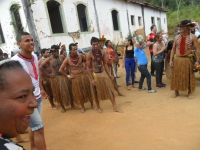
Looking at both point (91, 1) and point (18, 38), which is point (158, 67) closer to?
point (18, 38)

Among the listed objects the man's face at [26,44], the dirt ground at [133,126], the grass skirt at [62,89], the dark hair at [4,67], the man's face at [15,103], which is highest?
the man's face at [26,44]

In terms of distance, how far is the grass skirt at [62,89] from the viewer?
4.80 meters

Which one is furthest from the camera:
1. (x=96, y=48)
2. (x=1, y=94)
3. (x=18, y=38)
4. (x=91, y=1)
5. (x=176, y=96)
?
(x=91, y=1)

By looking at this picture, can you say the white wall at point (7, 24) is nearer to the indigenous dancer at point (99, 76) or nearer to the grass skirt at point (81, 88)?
the grass skirt at point (81, 88)

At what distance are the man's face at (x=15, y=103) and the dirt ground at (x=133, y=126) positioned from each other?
2.07 metres

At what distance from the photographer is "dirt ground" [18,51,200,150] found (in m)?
2.78

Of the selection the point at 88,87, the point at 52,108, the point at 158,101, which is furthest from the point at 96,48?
the point at 52,108

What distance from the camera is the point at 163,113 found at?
147 inches

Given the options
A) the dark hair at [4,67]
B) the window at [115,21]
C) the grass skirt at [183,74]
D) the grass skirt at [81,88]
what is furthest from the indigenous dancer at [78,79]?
the window at [115,21]

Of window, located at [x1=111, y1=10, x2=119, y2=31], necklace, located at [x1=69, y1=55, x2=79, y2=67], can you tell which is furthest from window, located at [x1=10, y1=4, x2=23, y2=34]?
window, located at [x1=111, y1=10, x2=119, y2=31]

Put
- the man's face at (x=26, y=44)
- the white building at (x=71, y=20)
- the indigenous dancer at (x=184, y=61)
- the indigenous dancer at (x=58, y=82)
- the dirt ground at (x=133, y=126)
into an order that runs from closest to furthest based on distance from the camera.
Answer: the man's face at (x=26, y=44) → the dirt ground at (x=133, y=126) → the indigenous dancer at (x=184, y=61) → the indigenous dancer at (x=58, y=82) → the white building at (x=71, y=20)

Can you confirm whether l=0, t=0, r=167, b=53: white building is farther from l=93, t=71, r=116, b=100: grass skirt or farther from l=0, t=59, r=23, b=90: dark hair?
l=0, t=59, r=23, b=90: dark hair

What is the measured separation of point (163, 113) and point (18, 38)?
3001 mm

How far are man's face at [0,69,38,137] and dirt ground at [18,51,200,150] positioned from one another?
6.81 feet
